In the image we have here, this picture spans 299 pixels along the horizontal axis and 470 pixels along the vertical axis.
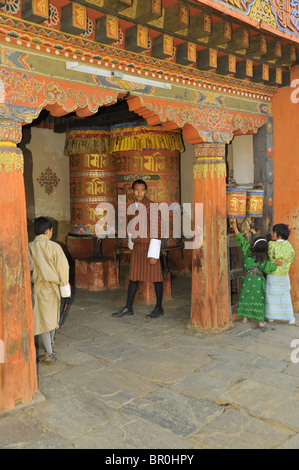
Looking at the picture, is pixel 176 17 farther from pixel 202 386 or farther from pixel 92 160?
pixel 92 160

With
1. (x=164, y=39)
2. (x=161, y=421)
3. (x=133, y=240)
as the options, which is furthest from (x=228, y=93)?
(x=161, y=421)

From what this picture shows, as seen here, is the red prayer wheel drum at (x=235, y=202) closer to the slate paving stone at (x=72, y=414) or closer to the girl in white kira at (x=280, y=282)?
the girl in white kira at (x=280, y=282)

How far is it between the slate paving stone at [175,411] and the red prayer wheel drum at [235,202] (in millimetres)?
2590

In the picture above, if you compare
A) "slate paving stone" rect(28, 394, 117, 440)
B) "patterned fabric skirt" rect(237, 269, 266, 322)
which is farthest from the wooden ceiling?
"slate paving stone" rect(28, 394, 117, 440)

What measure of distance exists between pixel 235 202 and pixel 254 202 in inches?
13.6

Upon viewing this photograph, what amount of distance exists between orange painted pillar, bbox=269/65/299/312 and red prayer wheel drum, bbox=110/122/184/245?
5.58 ft

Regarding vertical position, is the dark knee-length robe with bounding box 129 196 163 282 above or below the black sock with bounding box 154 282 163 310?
above

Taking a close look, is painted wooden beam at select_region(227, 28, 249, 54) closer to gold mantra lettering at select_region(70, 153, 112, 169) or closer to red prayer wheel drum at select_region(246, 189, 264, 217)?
red prayer wheel drum at select_region(246, 189, 264, 217)

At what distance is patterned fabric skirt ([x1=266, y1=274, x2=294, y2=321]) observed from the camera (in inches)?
210

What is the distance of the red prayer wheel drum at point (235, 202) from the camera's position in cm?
535

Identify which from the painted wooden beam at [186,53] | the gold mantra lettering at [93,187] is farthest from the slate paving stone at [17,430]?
the gold mantra lettering at [93,187]

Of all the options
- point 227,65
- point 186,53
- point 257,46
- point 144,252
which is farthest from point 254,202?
point 186,53

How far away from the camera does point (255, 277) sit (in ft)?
17.5
